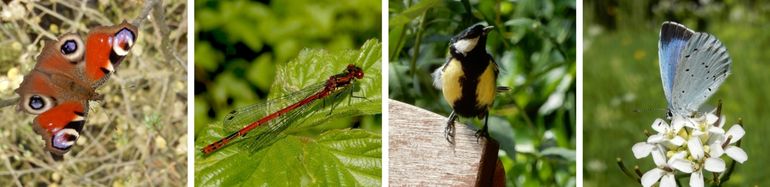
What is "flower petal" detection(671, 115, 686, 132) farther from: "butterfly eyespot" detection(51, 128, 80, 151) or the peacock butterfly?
"butterfly eyespot" detection(51, 128, 80, 151)

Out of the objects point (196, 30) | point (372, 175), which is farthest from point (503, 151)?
point (196, 30)

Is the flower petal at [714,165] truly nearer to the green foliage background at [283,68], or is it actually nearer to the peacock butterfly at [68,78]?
the green foliage background at [283,68]

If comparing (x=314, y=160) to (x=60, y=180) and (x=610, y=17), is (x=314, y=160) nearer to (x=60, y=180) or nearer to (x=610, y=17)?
(x=60, y=180)

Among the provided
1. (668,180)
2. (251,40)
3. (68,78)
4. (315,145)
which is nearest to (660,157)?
(668,180)

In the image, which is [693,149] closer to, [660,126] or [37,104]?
[660,126]

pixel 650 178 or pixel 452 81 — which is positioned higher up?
pixel 452 81

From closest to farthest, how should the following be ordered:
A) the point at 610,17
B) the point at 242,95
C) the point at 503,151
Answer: the point at 503,151 → the point at 242,95 → the point at 610,17
